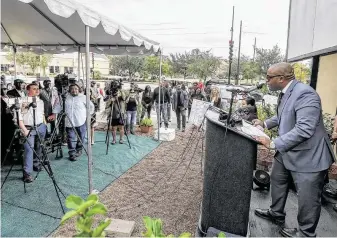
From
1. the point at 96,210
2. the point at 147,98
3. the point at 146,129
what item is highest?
the point at 96,210

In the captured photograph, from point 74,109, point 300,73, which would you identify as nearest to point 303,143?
point 74,109

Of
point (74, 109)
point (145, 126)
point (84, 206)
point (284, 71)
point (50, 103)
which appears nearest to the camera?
point (84, 206)

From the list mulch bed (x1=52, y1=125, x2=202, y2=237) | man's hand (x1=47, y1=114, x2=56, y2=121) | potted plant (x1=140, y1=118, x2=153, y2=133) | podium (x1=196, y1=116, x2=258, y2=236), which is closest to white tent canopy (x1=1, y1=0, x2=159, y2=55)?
man's hand (x1=47, y1=114, x2=56, y2=121)

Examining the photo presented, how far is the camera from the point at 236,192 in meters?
2.32

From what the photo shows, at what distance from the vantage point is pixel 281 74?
8.20ft

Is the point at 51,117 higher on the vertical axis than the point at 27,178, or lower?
higher

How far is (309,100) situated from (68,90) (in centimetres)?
505

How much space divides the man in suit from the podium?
19 centimetres

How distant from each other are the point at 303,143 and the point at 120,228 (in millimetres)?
2256

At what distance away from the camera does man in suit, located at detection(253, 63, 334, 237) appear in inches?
89.6

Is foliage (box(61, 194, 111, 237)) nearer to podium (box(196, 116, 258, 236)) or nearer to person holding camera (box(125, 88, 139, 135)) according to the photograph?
podium (box(196, 116, 258, 236))

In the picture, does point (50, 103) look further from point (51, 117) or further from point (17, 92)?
point (17, 92)

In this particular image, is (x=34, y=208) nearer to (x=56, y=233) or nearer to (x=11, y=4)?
(x=56, y=233)

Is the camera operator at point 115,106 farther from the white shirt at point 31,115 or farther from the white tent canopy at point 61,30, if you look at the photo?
the white shirt at point 31,115
